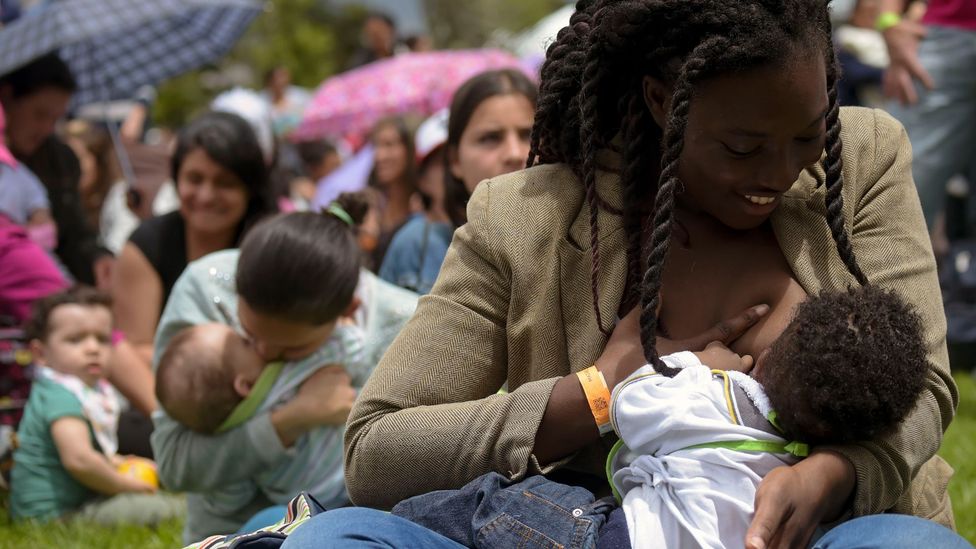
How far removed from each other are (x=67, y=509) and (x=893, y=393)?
12.9ft

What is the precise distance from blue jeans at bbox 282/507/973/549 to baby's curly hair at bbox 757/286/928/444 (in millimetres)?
154

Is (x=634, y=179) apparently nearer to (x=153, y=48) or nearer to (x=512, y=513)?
(x=512, y=513)

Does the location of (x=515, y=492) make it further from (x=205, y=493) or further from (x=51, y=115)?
(x=51, y=115)

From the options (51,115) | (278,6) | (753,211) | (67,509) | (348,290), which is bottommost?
(278,6)

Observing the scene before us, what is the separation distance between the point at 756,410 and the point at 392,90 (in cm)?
815

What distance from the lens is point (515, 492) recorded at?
233 centimetres

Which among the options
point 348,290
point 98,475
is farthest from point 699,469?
point 98,475

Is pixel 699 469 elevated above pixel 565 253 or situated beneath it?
situated beneath

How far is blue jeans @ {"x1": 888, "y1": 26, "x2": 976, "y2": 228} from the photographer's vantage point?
550cm

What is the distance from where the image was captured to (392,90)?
10.1 m

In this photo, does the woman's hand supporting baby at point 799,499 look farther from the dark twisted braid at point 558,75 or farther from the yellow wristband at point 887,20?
the yellow wristband at point 887,20

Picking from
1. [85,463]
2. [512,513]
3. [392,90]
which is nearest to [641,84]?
[512,513]

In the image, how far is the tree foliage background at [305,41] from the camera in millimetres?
27312

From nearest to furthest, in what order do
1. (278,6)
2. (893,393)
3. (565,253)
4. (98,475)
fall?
(893,393), (565,253), (98,475), (278,6)
